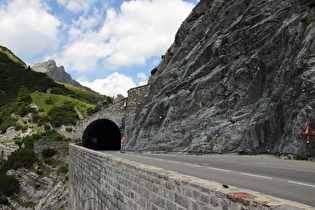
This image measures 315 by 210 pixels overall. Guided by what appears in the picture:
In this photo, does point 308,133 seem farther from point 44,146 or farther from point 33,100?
point 33,100

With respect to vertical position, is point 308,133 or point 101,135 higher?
point 101,135

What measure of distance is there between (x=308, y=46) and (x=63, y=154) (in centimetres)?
2855

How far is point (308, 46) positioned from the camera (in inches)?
473

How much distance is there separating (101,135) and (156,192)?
133ft

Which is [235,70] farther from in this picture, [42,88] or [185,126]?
[42,88]

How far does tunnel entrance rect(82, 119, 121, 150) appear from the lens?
3803cm

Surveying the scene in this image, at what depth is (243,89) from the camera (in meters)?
16.5

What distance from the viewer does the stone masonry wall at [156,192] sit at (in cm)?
274

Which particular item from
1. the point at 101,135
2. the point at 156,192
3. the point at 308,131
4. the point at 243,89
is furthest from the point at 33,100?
the point at 156,192

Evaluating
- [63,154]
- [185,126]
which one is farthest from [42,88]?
[185,126]

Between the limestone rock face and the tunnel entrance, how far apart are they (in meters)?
13.1

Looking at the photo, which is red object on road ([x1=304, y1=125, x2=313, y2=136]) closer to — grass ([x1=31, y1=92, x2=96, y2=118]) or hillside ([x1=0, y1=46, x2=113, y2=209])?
hillside ([x1=0, y1=46, x2=113, y2=209])

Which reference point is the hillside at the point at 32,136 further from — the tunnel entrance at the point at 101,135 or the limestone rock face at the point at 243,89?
the limestone rock face at the point at 243,89

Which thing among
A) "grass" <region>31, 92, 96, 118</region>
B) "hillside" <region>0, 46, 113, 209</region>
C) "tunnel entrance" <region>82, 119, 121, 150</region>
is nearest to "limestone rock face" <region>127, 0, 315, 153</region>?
"hillside" <region>0, 46, 113, 209</region>
